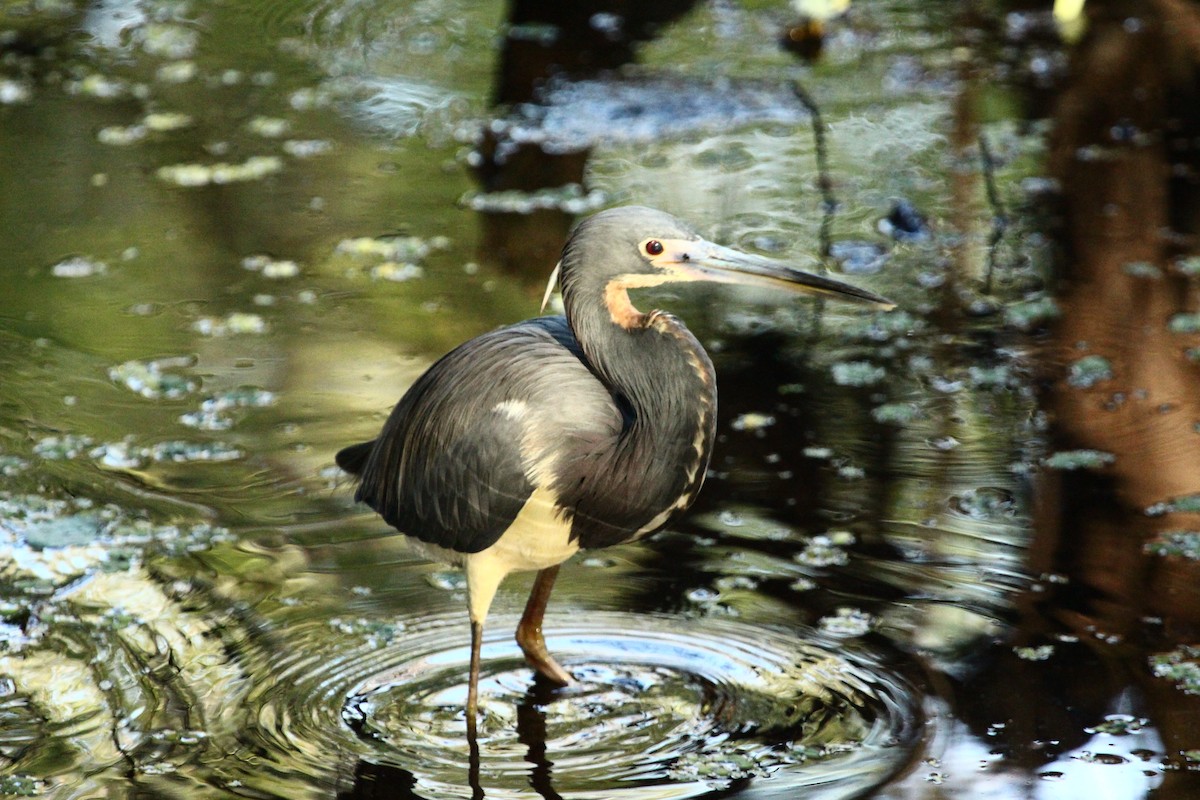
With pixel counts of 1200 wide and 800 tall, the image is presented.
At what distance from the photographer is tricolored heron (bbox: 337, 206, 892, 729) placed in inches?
149

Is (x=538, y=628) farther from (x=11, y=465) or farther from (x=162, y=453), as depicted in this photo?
(x=11, y=465)

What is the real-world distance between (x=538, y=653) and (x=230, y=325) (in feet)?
9.26

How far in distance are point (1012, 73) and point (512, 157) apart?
10.1 ft

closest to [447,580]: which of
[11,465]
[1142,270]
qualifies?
[11,465]

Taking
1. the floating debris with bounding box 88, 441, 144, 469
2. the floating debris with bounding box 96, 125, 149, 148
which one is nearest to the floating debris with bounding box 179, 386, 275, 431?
the floating debris with bounding box 88, 441, 144, 469

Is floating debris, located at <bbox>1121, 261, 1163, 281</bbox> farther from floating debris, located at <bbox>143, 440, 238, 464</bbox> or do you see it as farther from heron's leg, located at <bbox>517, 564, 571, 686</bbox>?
floating debris, located at <bbox>143, 440, 238, 464</bbox>

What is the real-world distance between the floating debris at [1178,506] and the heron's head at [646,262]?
162 centimetres

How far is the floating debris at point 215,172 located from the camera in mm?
8086

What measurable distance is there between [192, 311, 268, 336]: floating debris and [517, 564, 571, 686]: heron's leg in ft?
8.73

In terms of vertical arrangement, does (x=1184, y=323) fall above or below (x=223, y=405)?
above

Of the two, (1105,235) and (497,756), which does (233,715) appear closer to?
(497,756)

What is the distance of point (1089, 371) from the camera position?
594cm

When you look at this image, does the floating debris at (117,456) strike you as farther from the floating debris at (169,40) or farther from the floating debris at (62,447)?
the floating debris at (169,40)

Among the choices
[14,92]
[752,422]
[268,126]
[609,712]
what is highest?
[268,126]
